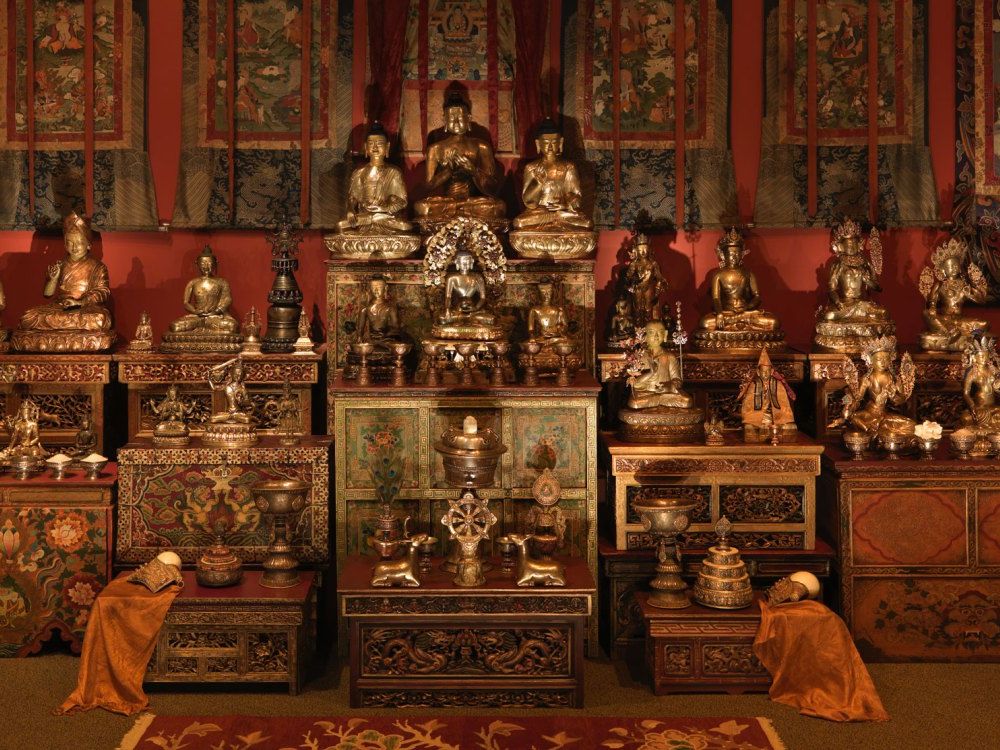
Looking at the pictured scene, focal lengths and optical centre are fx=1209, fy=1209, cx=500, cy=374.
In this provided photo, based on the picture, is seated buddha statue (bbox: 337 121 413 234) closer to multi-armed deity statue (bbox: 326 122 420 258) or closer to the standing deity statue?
multi-armed deity statue (bbox: 326 122 420 258)

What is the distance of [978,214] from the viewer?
7203 millimetres

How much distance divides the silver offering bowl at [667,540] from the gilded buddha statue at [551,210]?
1.59m

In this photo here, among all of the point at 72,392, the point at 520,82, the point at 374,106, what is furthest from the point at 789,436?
the point at 72,392

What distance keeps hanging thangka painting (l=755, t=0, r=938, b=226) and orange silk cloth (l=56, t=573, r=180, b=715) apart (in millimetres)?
4111

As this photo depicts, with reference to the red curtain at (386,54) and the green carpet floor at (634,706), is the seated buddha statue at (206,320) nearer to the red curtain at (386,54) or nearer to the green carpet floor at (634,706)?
the red curtain at (386,54)

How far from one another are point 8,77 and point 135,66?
763 mm

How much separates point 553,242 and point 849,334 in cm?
174

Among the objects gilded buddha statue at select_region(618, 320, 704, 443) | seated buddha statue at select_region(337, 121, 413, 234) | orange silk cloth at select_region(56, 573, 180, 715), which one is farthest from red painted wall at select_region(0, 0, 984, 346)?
orange silk cloth at select_region(56, 573, 180, 715)

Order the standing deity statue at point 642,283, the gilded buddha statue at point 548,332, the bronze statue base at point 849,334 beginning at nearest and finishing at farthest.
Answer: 1. the gilded buddha statue at point 548,332
2. the bronze statue base at point 849,334
3. the standing deity statue at point 642,283

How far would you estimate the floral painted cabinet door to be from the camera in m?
6.05

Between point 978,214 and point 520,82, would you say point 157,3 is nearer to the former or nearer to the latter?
point 520,82

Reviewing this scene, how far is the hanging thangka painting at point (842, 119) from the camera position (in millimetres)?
7199

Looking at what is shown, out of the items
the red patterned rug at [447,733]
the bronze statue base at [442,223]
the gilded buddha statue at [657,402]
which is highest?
the bronze statue base at [442,223]

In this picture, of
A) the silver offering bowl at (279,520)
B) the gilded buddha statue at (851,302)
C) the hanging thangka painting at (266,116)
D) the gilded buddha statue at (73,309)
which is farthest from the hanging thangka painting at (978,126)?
the gilded buddha statue at (73,309)
